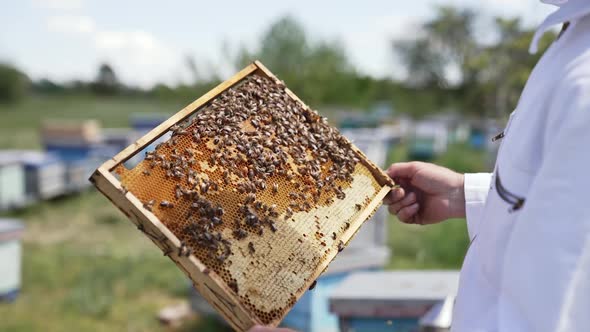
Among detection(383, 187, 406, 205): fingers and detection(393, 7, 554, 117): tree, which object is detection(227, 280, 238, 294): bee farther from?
detection(393, 7, 554, 117): tree

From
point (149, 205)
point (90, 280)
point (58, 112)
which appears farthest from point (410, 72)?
point (149, 205)

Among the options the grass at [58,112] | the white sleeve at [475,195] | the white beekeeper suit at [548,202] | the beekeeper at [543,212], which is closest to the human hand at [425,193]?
the white sleeve at [475,195]

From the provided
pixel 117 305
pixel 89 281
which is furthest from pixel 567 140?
pixel 89 281

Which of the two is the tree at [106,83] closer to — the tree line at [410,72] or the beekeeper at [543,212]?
the tree line at [410,72]

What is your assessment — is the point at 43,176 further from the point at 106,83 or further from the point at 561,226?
the point at 106,83

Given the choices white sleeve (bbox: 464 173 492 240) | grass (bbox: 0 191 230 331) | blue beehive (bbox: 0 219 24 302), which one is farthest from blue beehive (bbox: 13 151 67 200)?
white sleeve (bbox: 464 173 492 240)
